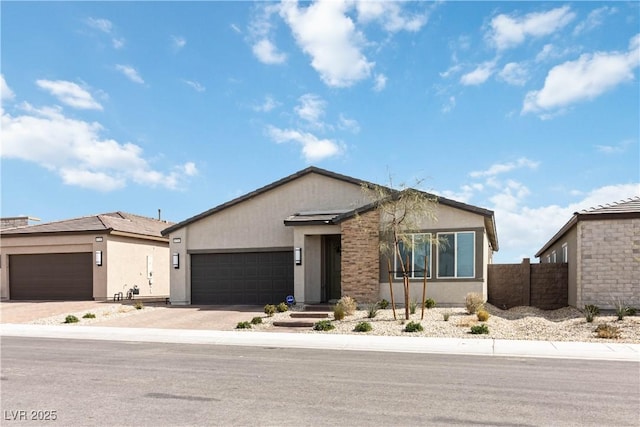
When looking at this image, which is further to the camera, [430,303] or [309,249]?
[309,249]

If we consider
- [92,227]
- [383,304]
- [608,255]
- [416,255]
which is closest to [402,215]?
[416,255]

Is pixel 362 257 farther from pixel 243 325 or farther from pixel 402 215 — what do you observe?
pixel 243 325

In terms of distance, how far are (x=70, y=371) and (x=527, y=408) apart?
8.51m

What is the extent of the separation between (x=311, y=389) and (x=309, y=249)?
14.1 m

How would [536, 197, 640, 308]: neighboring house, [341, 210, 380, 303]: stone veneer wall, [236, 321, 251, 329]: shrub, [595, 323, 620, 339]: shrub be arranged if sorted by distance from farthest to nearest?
1. [341, 210, 380, 303]: stone veneer wall
2. [536, 197, 640, 308]: neighboring house
3. [236, 321, 251, 329]: shrub
4. [595, 323, 620, 339]: shrub

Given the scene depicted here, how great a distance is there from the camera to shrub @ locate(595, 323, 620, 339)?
14.0 m

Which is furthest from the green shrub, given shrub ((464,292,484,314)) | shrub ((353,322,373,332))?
shrub ((464,292,484,314))

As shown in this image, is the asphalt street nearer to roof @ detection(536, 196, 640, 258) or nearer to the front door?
roof @ detection(536, 196, 640, 258)

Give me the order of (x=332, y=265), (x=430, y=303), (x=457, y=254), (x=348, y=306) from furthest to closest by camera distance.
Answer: (x=332, y=265), (x=457, y=254), (x=430, y=303), (x=348, y=306)

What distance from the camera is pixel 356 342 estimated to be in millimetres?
14023

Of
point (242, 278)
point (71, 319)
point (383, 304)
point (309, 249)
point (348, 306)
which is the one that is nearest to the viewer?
point (348, 306)

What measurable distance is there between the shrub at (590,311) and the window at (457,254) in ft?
13.5

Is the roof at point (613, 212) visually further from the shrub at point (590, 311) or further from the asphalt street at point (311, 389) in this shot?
the asphalt street at point (311, 389)

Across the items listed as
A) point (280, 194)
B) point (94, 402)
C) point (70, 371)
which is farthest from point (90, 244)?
point (94, 402)
